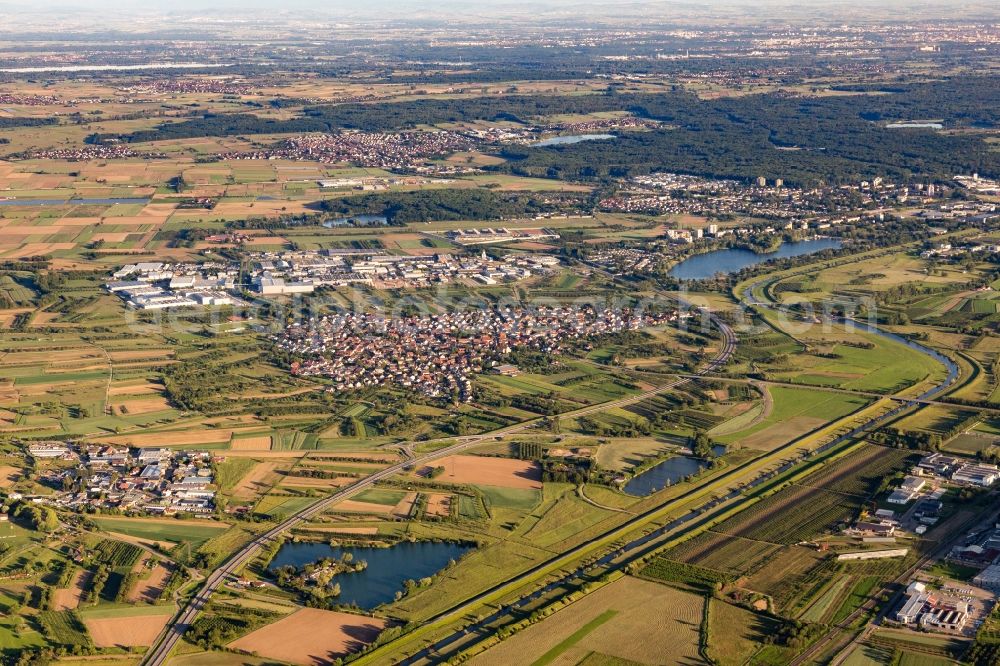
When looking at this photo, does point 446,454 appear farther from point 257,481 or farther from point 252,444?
point 252,444

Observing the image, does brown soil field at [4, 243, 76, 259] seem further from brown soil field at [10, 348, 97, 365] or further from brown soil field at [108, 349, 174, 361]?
brown soil field at [108, 349, 174, 361]

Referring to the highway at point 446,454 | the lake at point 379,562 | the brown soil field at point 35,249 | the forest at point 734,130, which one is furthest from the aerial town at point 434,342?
the forest at point 734,130

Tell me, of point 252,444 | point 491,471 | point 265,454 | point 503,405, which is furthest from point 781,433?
point 252,444

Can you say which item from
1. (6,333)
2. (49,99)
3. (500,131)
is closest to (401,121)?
(500,131)

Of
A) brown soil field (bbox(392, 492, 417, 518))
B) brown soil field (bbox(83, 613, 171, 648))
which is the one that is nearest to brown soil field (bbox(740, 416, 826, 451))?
brown soil field (bbox(392, 492, 417, 518))

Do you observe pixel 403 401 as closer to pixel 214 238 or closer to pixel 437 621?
pixel 437 621

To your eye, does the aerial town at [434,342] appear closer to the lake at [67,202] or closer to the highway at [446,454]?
the highway at [446,454]
